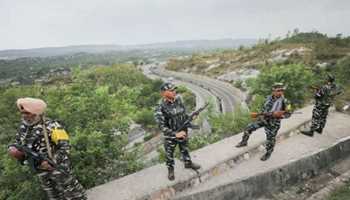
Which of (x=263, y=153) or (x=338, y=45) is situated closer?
(x=263, y=153)

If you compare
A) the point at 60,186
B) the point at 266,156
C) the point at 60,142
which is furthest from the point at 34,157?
the point at 266,156

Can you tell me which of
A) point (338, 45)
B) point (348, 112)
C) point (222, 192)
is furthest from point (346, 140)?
point (338, 45)

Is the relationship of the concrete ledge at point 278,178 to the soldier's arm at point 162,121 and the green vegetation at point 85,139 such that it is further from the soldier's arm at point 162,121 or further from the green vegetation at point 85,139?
the green vegetation at point 85,139

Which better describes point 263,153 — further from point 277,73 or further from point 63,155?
point 277,73

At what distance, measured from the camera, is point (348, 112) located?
10344 millimetres

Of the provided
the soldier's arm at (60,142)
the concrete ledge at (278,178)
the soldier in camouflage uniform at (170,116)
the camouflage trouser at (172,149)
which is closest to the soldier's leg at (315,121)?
the concrete ledge at (278,178)

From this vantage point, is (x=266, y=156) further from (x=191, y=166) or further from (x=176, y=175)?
(x=176, y=175)

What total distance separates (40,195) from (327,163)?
633 centimetres

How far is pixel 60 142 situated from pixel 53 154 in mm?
229

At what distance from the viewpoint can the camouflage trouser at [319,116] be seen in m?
7.69

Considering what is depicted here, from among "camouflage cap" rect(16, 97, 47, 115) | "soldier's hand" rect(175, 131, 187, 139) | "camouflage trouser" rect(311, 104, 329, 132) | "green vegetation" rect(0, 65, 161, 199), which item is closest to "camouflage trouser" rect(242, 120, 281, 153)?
"camouflage trouser" rect(311, 104, 329, 132)

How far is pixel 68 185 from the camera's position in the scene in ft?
13.0

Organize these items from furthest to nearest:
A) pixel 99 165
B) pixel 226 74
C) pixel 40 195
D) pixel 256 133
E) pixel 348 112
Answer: pixel 226 74 < pixel 348 112 < pixel 256 133 < pixel 99 165 < pixel 40 195

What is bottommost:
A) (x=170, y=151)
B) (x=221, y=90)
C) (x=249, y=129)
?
(x=221, y=90)
